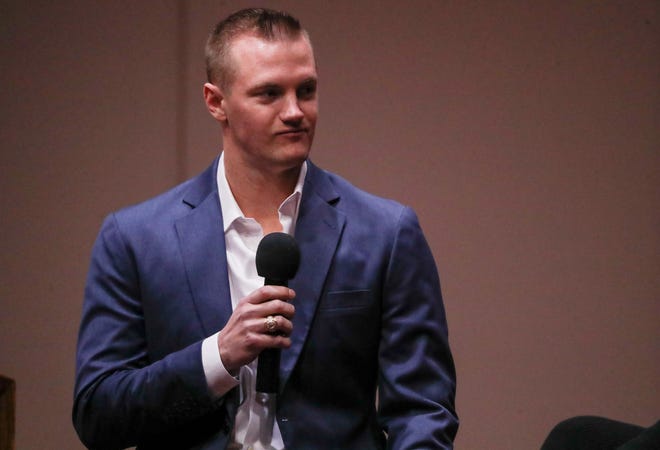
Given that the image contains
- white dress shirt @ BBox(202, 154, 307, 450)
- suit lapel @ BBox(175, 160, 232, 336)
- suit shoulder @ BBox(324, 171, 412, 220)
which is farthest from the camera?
Answer: suit shoulder @ BBox(324, 171, 412, 220)

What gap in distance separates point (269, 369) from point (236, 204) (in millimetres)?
481

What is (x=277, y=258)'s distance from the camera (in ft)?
6.14

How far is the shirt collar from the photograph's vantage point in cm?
221

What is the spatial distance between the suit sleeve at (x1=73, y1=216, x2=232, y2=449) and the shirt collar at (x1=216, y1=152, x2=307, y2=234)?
8.3 inches

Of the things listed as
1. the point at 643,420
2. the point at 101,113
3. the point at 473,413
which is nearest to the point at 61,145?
the point at 101,113

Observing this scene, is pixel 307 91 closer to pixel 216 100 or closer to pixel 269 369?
pixel 216 100

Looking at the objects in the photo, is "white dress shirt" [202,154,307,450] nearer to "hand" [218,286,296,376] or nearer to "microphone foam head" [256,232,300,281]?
"hand" [218,286,296,376]

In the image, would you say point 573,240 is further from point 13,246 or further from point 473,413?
point 13,246

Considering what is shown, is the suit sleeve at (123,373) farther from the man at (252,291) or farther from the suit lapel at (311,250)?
the suit lapel at (311,250)

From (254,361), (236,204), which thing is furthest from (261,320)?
(236,204)

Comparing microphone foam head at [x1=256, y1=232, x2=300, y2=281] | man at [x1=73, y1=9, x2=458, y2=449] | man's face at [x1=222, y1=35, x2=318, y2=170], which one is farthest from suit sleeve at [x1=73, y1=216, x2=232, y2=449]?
man's face at [x1=222, y1=35, x2=318, y2=170]

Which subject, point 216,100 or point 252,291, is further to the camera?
point 216,100

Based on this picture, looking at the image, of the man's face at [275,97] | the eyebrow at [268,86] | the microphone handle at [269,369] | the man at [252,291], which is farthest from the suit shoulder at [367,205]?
A: the microphone handle at [269,369]

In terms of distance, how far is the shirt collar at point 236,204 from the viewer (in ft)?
7.24
